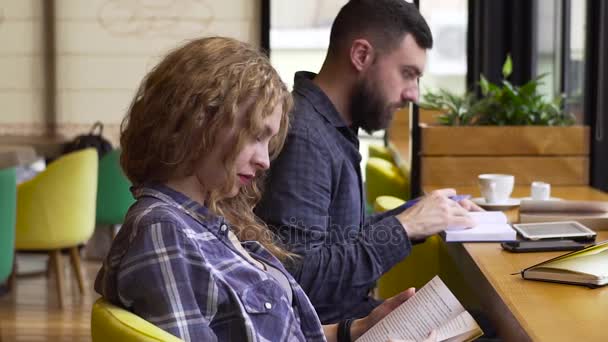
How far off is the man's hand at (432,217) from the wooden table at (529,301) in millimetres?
106

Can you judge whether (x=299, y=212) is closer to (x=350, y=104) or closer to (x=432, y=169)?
(x=350, y=104)

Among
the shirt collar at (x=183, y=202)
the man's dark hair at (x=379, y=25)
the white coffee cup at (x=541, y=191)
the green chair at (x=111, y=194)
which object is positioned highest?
the man's dark hair at (x=379, y=25)

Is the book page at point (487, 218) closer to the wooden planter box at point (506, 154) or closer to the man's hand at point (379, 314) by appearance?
the man's hand at point (379, 314)

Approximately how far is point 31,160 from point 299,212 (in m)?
3.66

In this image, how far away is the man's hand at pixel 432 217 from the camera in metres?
2.20

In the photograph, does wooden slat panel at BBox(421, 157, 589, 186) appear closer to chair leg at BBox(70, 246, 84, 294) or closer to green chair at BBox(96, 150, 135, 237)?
chair leg at BBox(70, 246, 84, 294)

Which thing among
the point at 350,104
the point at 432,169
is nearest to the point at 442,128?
the point at 432,169

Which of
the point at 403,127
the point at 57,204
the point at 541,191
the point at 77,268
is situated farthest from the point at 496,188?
the point at 77,268

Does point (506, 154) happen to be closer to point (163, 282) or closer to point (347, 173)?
point (347, 173)

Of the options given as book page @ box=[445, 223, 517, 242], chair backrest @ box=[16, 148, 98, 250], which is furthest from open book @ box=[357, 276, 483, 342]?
chair backrest @ box=[16, 148, 98, 250]

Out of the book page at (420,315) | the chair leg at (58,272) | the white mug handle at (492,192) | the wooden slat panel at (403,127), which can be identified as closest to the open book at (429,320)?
the book page at (420,315)

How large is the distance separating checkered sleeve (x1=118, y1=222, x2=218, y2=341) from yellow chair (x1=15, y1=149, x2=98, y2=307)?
11.0 feet

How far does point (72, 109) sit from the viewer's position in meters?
7.43

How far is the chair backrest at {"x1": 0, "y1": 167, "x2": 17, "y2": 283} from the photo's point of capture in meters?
3.80
